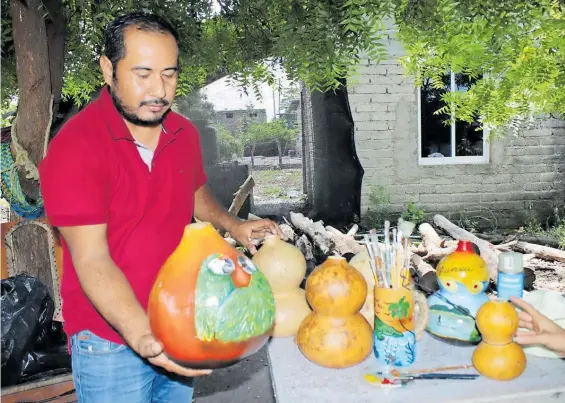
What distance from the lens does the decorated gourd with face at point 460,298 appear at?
1.58 meters

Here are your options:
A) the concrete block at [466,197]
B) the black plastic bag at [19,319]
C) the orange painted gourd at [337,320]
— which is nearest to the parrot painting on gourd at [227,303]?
the orange painted gourd at [337,320]

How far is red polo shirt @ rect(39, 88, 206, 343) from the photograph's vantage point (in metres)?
1.33

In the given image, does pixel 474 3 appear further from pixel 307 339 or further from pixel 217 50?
pixel 307 339

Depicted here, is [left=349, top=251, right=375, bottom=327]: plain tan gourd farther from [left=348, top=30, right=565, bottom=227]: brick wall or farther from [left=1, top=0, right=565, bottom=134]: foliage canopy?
[left=348, top=30, right=565, bottom=227]: brick wall

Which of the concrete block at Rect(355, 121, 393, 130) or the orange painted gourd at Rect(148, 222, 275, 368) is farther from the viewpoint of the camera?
the concrete block at Rect(355, 121, 393, 130)

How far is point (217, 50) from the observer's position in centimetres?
305

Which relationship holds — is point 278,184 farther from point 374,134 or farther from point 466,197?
point 466,197

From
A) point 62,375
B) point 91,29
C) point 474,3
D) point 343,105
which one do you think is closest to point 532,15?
point 474,3

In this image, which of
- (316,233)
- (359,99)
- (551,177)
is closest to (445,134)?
(359,99)

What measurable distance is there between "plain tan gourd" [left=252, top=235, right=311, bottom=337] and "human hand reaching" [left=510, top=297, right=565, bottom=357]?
683mm

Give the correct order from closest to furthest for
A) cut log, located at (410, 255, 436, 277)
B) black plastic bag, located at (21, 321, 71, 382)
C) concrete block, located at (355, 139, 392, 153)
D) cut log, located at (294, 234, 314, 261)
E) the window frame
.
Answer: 1. black plastic bag, located at (21, 321, 71, 382)
2. cut log, located at (410, 255, 436, 277)
3. cut log, located at (294, 234, 314, 261)
4. concrete block, located at (355, 139, 392, 153)
5. the window frame

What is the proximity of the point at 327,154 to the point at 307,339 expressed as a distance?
5.01 metres

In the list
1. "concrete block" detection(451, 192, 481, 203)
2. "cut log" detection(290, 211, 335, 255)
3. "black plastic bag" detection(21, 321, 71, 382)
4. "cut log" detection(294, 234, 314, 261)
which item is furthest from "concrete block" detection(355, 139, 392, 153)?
"black plastic bag" detection(21, 321, 71, 382)

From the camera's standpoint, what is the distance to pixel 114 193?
1462 millimetres
